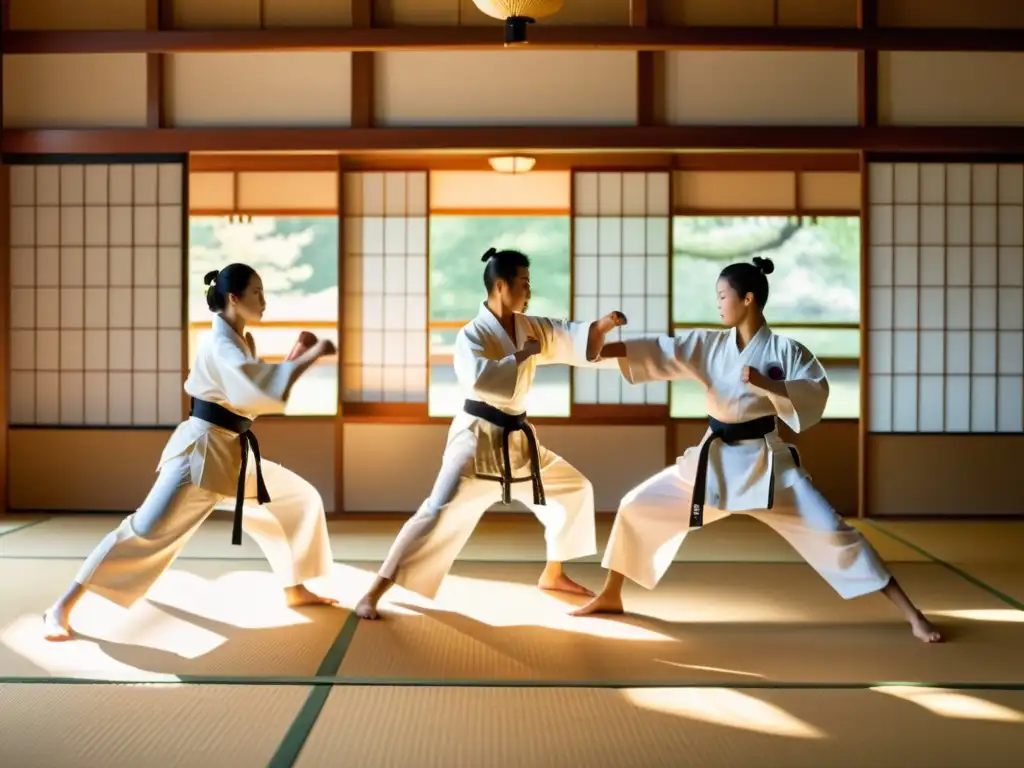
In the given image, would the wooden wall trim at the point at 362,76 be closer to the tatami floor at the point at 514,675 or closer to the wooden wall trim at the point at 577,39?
the wooden wall trim at the point at 577,39

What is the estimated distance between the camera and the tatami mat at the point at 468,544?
4.85m

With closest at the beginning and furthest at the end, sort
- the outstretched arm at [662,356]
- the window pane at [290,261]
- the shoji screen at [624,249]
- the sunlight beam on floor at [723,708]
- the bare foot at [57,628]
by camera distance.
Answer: the sunlight beam on floor at [723,708] < the bare foot at [57,628] < the outstretched arm at [662,356] < the shoji screen at [624,249] < the window pane at [290,261]

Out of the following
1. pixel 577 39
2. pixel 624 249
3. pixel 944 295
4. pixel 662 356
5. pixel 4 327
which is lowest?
pixel 662 356

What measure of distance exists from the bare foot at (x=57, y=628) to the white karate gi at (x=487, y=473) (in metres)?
1.01

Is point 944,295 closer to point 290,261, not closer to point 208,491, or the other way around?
point 208,491

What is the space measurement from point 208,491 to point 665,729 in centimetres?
179

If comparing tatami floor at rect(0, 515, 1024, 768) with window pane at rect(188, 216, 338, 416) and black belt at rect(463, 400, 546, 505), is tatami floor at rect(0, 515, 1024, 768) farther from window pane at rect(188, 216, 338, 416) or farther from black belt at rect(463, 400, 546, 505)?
window pane at rect(188, 216, 338, 416)

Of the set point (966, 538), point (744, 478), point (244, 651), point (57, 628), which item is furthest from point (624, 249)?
point (57, 628)

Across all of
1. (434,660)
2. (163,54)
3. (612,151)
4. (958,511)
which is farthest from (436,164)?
(434,660)

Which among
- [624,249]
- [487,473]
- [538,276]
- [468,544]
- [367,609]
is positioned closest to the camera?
[367,609]

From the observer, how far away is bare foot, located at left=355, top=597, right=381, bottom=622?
3658 millimetres

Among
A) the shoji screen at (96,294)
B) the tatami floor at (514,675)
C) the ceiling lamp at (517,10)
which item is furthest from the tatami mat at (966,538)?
the shoji screen at (96,294)

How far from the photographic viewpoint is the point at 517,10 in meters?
4.48

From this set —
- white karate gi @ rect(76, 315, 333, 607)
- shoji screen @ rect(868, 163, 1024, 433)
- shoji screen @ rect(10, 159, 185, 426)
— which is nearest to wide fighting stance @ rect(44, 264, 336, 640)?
white karate gi @ rect(76, 315, 333, 607)
